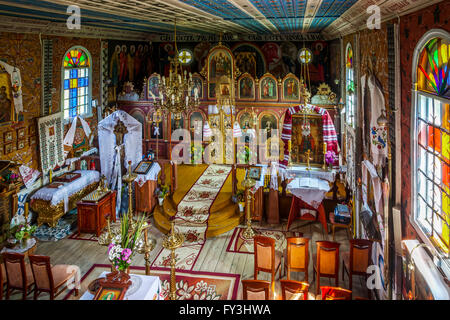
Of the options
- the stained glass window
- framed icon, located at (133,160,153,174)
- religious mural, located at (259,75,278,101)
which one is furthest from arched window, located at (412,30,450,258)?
religious mural, located at (259,75,278,101)

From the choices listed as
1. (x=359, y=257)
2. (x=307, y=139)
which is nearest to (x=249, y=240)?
(x=359, y=257)

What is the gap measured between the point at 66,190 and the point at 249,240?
5.28m

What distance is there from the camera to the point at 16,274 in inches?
287

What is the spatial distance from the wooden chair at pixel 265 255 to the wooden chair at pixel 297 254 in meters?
0.31

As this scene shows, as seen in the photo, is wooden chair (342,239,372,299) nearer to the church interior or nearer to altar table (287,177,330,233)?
the church interior

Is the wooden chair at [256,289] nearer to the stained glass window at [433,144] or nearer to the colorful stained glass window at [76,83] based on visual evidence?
the stained glass window at [433,144]

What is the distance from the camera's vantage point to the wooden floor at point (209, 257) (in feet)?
27.3

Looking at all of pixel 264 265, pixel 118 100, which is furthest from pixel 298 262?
pixel 118 100

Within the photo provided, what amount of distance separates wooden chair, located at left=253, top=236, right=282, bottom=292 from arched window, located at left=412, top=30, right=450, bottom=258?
367 centimetres

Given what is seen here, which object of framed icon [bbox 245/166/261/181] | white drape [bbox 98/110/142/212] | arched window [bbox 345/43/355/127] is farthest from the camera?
white drape [bbox 98/110/142/212]

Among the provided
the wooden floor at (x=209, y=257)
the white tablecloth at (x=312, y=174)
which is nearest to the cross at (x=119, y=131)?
the wooden floor at (x=209, y=257)

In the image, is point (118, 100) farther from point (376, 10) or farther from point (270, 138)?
point (376, 10)

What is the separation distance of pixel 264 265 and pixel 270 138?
6935mm

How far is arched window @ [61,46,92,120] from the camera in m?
11.8
